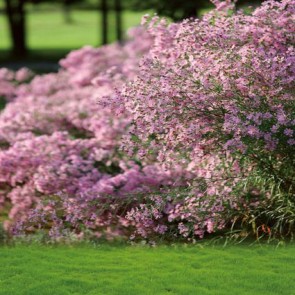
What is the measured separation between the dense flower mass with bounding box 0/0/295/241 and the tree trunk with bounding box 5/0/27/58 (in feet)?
73.6

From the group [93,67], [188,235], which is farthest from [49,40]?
[188,235]

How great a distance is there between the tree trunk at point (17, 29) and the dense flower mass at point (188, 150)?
22.4 meters

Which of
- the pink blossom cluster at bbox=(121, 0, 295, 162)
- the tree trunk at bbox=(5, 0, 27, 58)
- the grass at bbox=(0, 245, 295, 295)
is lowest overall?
the grass at bbox=(0, 245, 295, 295)

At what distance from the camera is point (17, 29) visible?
32.7m

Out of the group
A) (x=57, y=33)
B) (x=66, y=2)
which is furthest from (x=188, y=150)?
(x=57, y=33)

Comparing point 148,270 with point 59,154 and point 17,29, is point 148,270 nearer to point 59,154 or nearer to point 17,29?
point 59,154

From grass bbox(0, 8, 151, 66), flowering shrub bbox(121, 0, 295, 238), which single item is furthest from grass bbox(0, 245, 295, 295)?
grass bbox(0, 8, 151, 66)

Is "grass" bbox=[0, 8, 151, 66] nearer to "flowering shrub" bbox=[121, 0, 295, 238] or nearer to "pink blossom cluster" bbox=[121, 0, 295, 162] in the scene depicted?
"flowering shrub" bbox=[121, 0, 295, 238]

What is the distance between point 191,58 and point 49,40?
37.0 metres

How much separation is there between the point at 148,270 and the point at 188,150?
2069mm

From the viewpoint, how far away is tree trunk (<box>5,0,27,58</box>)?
1261 inches

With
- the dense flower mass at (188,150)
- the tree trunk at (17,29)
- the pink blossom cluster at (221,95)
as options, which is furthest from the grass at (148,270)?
the tree trunk at (17,29)

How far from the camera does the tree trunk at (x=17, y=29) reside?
3203 centimetres

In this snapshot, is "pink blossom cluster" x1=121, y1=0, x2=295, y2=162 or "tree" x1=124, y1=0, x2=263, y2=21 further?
"tree" x1=124, y1=0, x2=263, y2=21
